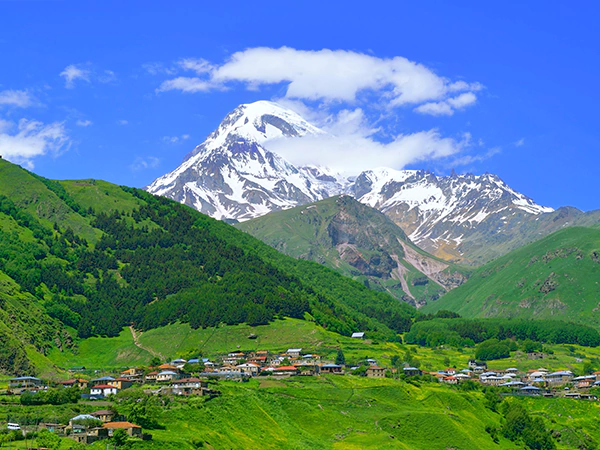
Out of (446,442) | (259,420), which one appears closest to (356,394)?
(446,442)

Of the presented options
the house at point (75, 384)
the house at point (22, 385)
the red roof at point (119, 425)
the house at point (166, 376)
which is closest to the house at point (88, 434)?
the red roof at point (119, 425)

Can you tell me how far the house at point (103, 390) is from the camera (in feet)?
539

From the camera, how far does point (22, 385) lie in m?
170

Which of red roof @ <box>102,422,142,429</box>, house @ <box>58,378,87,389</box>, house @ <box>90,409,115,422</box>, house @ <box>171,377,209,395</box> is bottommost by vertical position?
red roof @ <box>102,422,142,429</box>

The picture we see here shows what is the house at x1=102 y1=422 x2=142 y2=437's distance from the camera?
124438 mm

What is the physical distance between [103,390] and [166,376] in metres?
29.2

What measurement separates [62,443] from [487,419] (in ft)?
371

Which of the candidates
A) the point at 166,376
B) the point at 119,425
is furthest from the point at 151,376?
the point at 119,425

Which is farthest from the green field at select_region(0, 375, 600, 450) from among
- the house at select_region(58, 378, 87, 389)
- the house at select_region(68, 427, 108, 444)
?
the house at select_region(58, 378, 87, 389)

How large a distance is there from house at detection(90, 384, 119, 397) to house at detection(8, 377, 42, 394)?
10.2 meters

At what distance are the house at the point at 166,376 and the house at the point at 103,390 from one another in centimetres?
2329

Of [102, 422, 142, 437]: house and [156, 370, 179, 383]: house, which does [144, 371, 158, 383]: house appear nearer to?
[156, 370, 179, 383]: house

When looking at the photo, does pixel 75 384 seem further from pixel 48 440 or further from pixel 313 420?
pixel 48 440

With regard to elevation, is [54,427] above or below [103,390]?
below
